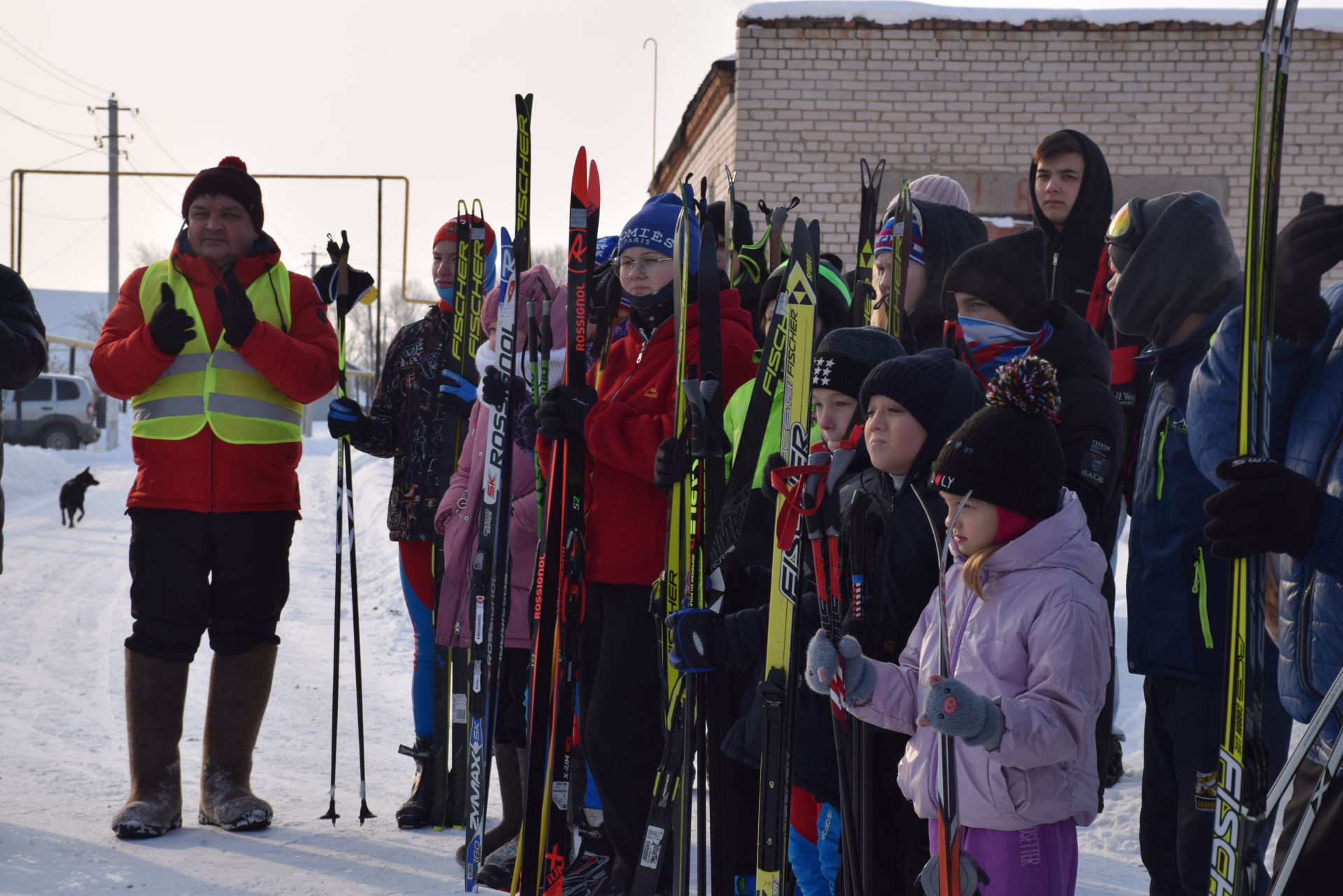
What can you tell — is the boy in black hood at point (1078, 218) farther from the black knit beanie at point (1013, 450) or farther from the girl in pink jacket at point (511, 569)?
the black knit beanie at point (1013, 450)

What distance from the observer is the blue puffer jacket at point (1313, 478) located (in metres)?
1.72

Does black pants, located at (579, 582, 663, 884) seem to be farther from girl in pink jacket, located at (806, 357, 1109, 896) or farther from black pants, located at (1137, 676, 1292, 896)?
black pants, located at (1137, 676, 1292, 896)

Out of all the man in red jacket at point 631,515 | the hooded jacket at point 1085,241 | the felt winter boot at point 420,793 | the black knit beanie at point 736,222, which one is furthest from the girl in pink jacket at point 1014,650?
the black knit beanie at point 736,222

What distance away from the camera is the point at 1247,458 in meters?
1.67

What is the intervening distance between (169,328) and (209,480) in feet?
1.67

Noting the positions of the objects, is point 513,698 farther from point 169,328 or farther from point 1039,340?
point 1039,340

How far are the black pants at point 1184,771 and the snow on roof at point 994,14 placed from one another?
350 inches

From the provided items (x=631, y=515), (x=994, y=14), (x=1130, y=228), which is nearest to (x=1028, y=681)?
(x=631, y=515)

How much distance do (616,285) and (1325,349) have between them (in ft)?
7.09

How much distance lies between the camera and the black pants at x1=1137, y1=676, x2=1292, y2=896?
2395 mm

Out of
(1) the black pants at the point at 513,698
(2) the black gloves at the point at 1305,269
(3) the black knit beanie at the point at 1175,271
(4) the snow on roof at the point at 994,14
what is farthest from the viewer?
(4) the snow on roof at the point at 994,14

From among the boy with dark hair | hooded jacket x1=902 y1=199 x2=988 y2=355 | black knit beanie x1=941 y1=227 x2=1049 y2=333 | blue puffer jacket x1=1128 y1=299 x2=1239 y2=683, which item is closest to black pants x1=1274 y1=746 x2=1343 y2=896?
the boy with dark hair

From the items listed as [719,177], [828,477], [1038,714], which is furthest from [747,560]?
[719,177]

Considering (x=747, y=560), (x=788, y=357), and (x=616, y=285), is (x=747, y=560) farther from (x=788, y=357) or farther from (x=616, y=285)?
(x=616, y=285)
